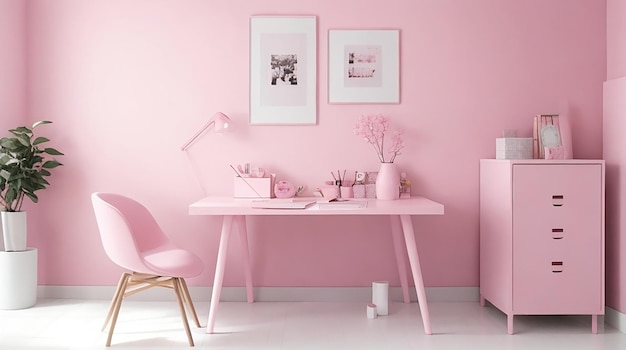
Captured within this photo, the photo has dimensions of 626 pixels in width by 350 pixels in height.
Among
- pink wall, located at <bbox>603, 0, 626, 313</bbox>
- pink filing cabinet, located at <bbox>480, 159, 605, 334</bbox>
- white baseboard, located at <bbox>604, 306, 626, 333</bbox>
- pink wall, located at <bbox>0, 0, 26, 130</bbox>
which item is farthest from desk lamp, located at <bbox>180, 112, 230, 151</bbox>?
white baseboard, located at <bbox>604, 306, 626, 333</bbox>

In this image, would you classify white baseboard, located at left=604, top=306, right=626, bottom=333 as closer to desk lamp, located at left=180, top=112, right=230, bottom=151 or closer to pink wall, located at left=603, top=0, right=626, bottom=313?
pink wall, located at left=603, top=0, right=626, bottom=313

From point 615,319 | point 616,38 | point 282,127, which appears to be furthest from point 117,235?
point 616,38

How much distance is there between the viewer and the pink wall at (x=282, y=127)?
4164 millimetres

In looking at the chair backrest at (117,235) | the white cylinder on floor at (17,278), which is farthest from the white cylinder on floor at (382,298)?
the white cylinder on floor at (17,278)

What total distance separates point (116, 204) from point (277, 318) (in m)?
1.14

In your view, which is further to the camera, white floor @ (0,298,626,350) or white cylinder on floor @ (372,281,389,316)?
white cylinder on floor @ (372,281,389,316)

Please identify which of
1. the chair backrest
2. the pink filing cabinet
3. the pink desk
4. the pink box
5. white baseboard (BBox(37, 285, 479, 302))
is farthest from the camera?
white baseboard (BBox(37, 285, 479, 302))

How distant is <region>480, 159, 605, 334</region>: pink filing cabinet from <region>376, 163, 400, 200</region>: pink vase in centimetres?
68

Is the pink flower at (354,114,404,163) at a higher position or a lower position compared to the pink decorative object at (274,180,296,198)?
higher

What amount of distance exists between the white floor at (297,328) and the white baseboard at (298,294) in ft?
0.20

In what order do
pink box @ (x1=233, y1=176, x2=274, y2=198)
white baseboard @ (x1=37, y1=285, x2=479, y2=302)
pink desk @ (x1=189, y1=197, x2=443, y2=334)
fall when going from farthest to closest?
1. white baseboard @ (x1=37, y1=285, x2=479, y2=302)
2. pink box @ (x1=233, y1=176, x2=274, y2=198)
3. pink desk @ (x1=189, y1=197, x2=443, y2=334)

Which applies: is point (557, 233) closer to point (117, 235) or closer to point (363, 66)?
point (363, 66)

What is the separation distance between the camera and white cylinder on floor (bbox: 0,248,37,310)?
3877 mm

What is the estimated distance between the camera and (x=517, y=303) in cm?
356
